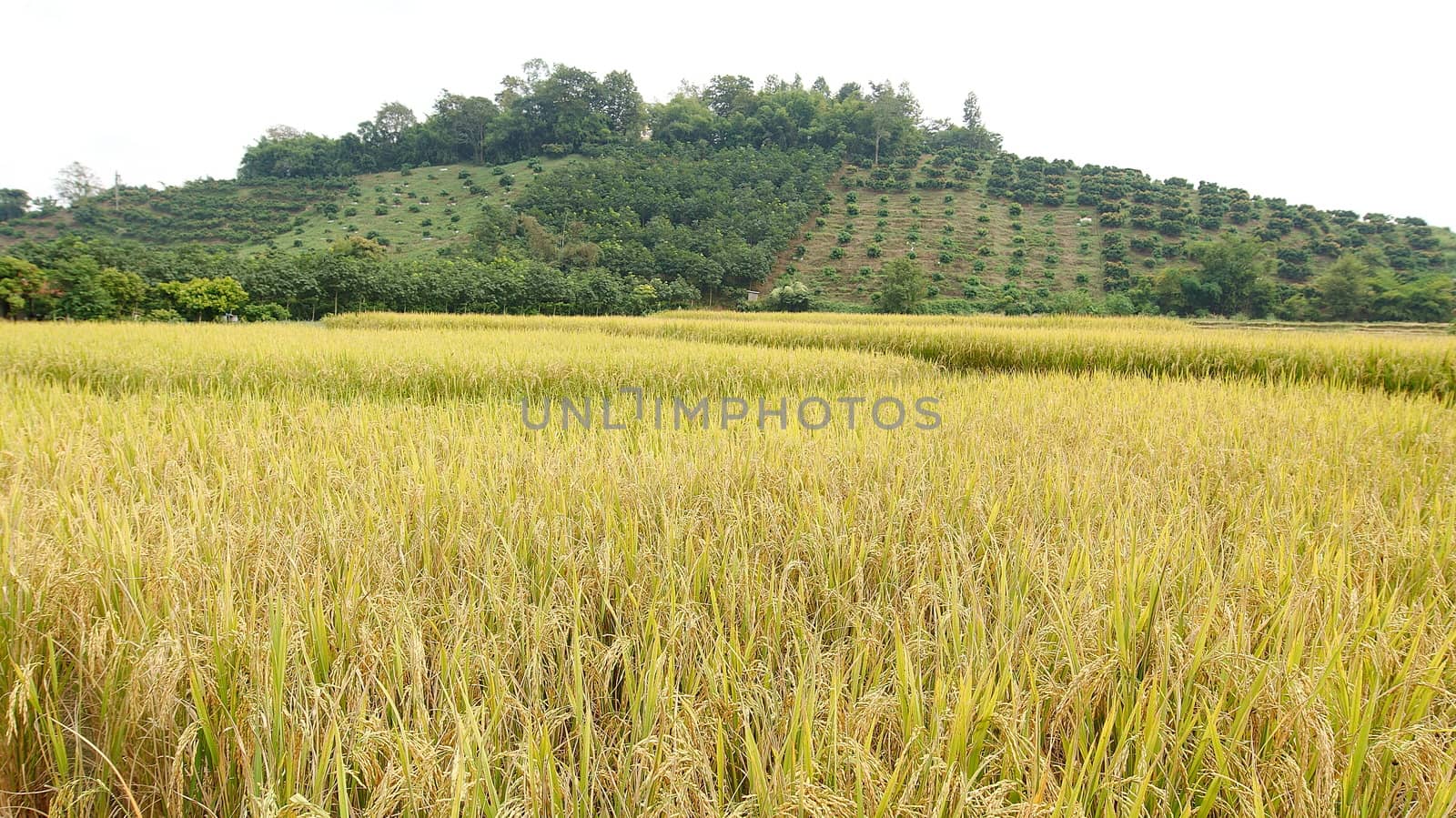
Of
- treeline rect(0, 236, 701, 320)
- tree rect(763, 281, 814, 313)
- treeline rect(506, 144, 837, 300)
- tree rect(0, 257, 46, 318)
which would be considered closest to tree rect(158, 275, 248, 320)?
treeline rect(0, 236, 701, 320)

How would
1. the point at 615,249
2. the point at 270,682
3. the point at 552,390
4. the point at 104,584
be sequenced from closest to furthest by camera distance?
1. the point at 270,682
2. the point at 104,584
3. the point at 552,390
4. the point at 615,249

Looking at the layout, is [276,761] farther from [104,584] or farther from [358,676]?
[104,584]

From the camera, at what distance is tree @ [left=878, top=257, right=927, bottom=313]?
33.0 meters

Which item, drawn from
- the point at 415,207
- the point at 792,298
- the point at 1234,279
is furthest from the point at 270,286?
the point at 1234,279

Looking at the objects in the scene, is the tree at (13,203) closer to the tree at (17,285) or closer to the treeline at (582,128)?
the treeline at (582,128)

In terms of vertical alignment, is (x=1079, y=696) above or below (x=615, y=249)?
below

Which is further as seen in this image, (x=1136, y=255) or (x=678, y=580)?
(x=1136, y=255)

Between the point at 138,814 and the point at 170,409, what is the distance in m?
→ 4.15

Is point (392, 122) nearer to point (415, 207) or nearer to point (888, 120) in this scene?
point (415, 207)

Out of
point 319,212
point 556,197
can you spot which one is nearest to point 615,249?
point 556,197

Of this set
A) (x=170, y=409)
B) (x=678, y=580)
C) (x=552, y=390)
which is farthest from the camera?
(x=552, y=390)

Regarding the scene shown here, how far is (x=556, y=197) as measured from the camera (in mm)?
48719

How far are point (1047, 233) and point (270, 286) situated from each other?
5011cm

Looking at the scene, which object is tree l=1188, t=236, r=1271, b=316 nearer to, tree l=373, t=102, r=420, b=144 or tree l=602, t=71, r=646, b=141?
tree l=602, t=71, r=646, b=141
